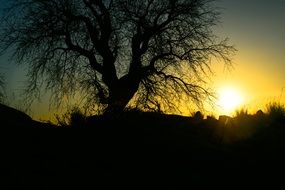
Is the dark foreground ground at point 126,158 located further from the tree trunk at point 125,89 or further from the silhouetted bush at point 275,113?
the tree trunk at point 125,89

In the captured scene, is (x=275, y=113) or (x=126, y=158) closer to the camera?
(x=126, y=158)

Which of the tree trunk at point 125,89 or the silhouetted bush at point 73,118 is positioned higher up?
the tree trunk at point 125,89

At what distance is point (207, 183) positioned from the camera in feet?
22.6

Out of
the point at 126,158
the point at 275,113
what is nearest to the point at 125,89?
the point at 275,113

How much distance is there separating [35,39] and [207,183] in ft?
35.6

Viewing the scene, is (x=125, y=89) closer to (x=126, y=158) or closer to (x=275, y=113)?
(x=275, y=113)

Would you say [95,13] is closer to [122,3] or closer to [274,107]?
[122,3]

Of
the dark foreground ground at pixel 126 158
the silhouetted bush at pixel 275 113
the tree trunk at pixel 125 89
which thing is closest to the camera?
the dark foreground ground at pixel 126 158

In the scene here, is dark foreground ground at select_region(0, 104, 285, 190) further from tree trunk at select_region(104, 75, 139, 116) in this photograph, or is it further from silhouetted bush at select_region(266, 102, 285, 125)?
tree trunk at select_region(104, 75, 139, 116)

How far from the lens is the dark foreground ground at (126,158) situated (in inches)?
261

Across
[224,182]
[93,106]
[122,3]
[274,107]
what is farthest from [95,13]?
[224,182]

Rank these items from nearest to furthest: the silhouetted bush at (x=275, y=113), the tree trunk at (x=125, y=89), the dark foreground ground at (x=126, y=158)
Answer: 1. the dark foreground ground at (x=126, y=158)
2. the silhouetted bush at (x=275, y=113)
3. the tree trunk at (x=125, y=89)

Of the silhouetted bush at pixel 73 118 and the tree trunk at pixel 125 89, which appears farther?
the tree trunk at pixel 125 89

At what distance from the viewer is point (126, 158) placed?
7652 mm
